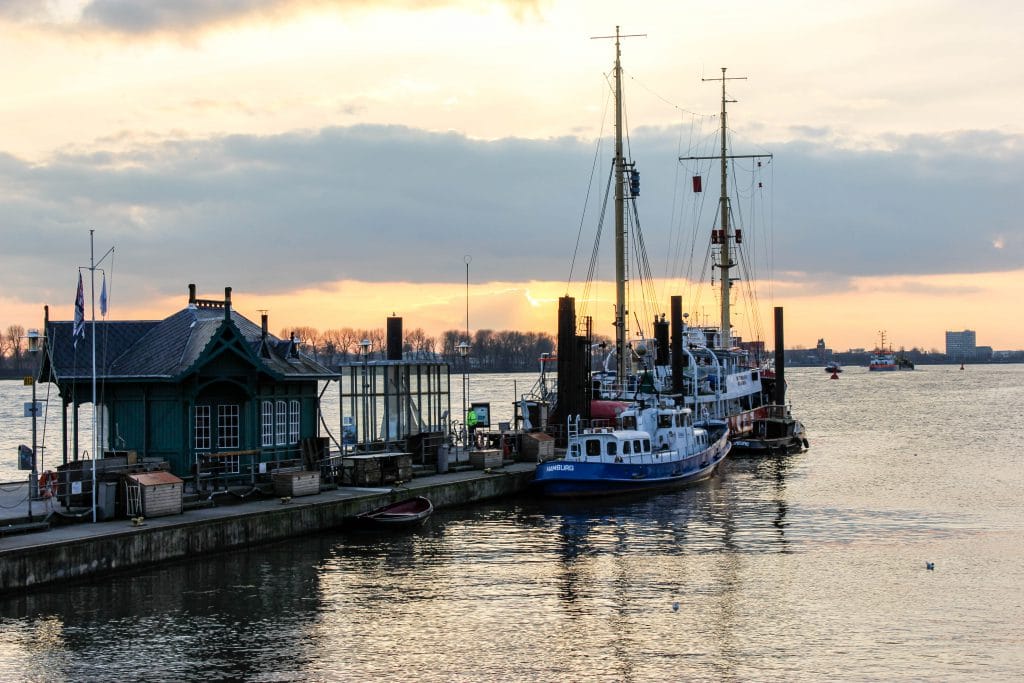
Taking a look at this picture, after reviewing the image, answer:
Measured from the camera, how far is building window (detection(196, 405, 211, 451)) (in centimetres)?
3897

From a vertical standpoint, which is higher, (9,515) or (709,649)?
(9,515)

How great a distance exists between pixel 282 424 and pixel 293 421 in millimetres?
577

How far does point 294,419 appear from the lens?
4234 centimetres

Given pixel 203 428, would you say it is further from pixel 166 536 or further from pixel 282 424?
pixel 166 536

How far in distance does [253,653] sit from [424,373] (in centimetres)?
2531

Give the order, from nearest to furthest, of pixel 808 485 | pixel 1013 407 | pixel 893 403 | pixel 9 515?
pixel 9 515, pixel 808 485, pixel 1013 407, pixel 893 403

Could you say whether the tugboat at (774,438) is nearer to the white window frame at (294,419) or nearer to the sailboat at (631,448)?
the sailboat at (631,448)

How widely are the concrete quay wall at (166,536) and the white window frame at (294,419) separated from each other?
278 centimetres

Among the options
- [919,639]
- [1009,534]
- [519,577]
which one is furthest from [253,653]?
[1009,534]

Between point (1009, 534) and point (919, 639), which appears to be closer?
point (919, 639)

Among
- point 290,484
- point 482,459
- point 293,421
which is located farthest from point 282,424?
point 482,459

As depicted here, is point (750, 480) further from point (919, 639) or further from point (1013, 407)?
point (1013, 407)

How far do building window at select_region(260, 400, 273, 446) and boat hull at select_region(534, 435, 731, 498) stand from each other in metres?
14.3

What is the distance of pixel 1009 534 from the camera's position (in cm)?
4222
